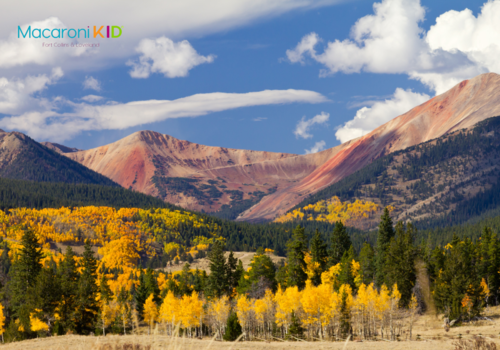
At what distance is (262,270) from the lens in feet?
318

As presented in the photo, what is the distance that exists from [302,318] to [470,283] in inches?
1168

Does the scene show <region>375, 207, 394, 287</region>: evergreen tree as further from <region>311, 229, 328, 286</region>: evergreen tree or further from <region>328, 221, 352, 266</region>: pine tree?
<region>311, 229, 328, 286</region>: evergreen tree

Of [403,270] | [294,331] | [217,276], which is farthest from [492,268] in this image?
[217,276]

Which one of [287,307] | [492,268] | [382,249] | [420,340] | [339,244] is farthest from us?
[339,244]

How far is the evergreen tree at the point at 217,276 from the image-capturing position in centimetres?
9556

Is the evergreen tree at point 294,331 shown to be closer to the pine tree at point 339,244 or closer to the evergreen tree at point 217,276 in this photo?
the evergreen tree at point 217,276

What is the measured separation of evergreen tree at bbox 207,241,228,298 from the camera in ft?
314

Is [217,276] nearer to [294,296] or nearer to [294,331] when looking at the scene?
[294,296]

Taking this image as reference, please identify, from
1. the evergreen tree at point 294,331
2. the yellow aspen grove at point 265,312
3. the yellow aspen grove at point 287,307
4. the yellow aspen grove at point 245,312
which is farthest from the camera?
the yellow aspen grove at point 245,312

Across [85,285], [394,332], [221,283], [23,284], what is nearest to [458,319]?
[394,332]

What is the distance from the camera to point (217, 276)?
315 feet

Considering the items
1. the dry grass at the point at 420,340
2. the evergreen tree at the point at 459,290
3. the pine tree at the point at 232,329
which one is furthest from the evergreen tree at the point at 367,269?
the pine tree at the point at 232,329

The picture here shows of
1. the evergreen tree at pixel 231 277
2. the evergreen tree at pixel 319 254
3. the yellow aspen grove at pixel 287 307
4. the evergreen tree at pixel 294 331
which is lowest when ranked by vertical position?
the evergreen tree at pixel 294 331

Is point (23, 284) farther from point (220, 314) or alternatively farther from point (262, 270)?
point (262, 270)
